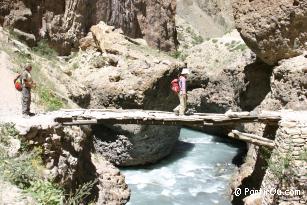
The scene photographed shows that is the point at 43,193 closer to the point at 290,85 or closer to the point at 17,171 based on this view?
the point at 17,171

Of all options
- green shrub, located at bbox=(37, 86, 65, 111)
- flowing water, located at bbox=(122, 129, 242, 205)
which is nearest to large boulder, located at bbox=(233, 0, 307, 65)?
flowing water, located at bbox=(122, 129, 242, 205)

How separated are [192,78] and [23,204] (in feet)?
63.3

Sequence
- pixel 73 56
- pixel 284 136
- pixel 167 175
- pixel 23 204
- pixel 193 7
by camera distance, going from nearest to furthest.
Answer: pixel 23 204 → pixel 284 136 → pixel 167 175 → pixel 73 56 → pixel 193 7

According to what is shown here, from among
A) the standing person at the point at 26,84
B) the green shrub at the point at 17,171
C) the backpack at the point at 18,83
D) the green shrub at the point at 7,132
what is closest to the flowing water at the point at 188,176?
the standing person at the point at 26,84

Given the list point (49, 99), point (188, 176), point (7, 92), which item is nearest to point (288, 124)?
point (49, 99)

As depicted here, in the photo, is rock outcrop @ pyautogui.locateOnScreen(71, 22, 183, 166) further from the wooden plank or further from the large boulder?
the wooden plank

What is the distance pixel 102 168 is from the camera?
16.2 m

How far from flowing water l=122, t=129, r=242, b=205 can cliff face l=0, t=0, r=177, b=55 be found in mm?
6777

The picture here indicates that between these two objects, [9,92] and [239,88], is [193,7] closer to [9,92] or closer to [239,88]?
[239,88]

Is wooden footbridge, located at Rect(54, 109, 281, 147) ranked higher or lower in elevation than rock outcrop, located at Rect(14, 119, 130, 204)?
higher

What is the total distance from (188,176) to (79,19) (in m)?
9.40

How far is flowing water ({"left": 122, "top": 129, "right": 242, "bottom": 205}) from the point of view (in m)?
17.1

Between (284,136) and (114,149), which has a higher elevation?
(284,136)

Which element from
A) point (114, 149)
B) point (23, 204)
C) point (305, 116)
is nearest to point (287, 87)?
point (305, 116)
